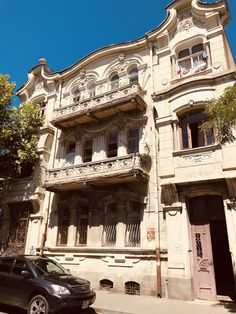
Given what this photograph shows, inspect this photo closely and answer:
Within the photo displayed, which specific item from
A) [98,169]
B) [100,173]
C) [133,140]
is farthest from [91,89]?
[100,173]

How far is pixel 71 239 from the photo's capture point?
13.8 meters

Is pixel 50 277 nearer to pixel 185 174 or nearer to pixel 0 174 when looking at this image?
pixel 185 174

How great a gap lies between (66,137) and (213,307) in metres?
12.2

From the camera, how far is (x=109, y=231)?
13.0 meters

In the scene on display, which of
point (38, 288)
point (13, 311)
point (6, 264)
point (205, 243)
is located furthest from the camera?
point (205, 243)

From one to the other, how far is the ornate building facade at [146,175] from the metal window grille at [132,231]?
1.9 inches

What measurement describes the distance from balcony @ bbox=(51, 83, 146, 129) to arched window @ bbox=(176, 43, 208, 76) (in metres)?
2.56

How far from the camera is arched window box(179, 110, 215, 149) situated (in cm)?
1155

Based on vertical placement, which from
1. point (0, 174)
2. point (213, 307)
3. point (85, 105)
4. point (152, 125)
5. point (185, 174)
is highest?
point (85, 105)

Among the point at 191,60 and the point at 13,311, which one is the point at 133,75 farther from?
the point at 13,311

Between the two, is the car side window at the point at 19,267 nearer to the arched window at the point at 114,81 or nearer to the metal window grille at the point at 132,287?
the metal window grille at the point at 132,287

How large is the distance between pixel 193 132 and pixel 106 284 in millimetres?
8417

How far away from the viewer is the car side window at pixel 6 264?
8688 millimetres

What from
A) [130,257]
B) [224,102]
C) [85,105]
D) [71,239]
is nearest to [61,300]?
[130,257]
